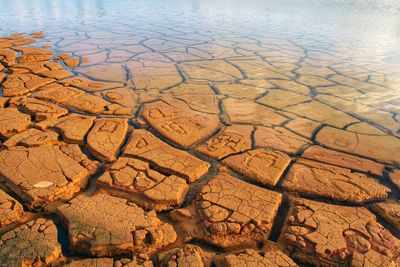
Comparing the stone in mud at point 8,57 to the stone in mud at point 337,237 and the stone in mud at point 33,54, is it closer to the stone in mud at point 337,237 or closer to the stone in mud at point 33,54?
the stone in mud at point 33,54

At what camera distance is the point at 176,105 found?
2.75 m

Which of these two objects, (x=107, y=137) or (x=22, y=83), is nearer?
(x=107, y=137)

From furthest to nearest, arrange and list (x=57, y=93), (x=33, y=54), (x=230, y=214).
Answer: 1. (x=33, y=54)
2. (x=57, y=93)
3. (x=230, y=214)

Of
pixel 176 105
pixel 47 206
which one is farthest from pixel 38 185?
pixel 176 105

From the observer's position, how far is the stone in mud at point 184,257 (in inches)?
45.6

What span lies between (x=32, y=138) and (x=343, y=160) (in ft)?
7.47

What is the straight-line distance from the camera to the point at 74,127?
218 centimetres

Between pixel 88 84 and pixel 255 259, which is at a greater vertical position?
pixel 255 259

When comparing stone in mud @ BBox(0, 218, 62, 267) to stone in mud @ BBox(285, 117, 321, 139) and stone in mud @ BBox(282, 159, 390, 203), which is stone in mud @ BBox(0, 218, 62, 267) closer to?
stone in mud @ BBox(282, 159, 390, 203)

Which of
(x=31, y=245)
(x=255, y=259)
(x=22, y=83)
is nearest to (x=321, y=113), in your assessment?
(x=255, y=259)

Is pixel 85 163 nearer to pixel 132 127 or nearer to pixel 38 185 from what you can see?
pixel 38 185

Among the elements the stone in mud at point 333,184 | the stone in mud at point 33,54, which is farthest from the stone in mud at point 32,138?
the stone in mud at point 33,54

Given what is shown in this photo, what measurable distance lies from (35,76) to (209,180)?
2.85 metres

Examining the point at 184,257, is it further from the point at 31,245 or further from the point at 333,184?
the point at 333,184
